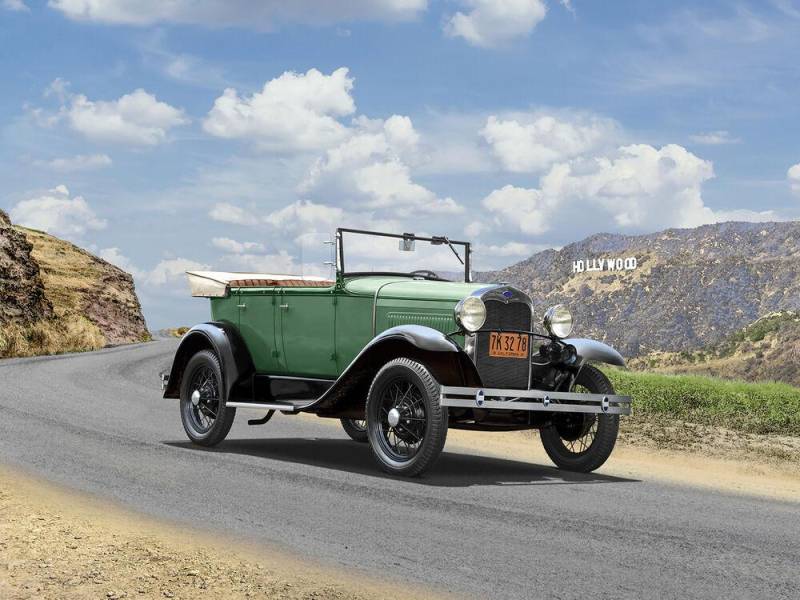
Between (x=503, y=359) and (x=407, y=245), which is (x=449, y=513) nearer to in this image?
(x=503, y=359)

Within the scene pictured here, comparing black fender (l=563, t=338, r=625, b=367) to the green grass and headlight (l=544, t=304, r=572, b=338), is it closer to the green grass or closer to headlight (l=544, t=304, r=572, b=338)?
headlight (l=544, t=304, r=572, b=338)

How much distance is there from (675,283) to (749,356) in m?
37.9

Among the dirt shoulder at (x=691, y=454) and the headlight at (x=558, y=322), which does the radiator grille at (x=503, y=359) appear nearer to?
the headlight at (x=558, y=322)

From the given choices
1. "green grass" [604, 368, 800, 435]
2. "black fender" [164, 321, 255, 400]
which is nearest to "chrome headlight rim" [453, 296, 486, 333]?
"black fender" [164, 321, 255, 400]

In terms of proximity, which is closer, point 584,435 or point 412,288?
point 412,288

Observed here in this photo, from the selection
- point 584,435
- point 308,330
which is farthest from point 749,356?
point 308,330

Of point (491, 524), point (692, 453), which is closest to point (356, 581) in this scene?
point (491, 524)

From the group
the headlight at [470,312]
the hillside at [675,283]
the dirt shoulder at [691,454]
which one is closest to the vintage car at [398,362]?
the headlight at [470,312]

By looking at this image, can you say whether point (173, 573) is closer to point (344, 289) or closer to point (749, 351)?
point (344, 289)

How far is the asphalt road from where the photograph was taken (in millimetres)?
5574

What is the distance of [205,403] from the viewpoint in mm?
10891

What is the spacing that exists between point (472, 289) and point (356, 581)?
4102mm

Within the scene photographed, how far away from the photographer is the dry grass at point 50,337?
95.7 feet

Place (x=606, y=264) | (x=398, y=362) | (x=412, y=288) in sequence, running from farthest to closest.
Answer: (x=606, y=264) < (x=412, y=288) < (x=398, y=362)
